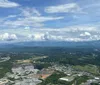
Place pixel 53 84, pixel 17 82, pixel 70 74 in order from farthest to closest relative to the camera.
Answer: pixel 70 74
pixel 17 82
pixel 53 84

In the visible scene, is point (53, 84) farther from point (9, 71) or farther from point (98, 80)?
point (9, 71)

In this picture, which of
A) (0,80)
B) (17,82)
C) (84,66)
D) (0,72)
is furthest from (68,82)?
(84,66)

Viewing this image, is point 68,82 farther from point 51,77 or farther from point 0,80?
point 0,80

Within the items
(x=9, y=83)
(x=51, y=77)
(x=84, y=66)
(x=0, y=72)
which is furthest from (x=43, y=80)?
(x=84, y=66)

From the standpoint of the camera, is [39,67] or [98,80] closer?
[98,80]

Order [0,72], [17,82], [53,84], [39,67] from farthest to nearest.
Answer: [39,67]
[0,72]
[17,82]
[53,84]

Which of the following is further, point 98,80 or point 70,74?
point 70,74

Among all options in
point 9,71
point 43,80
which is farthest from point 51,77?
point 9,71

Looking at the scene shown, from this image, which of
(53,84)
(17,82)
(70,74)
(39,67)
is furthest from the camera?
(39,67)

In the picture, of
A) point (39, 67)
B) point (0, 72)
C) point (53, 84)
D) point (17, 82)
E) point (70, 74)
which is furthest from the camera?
point (39, 67)
